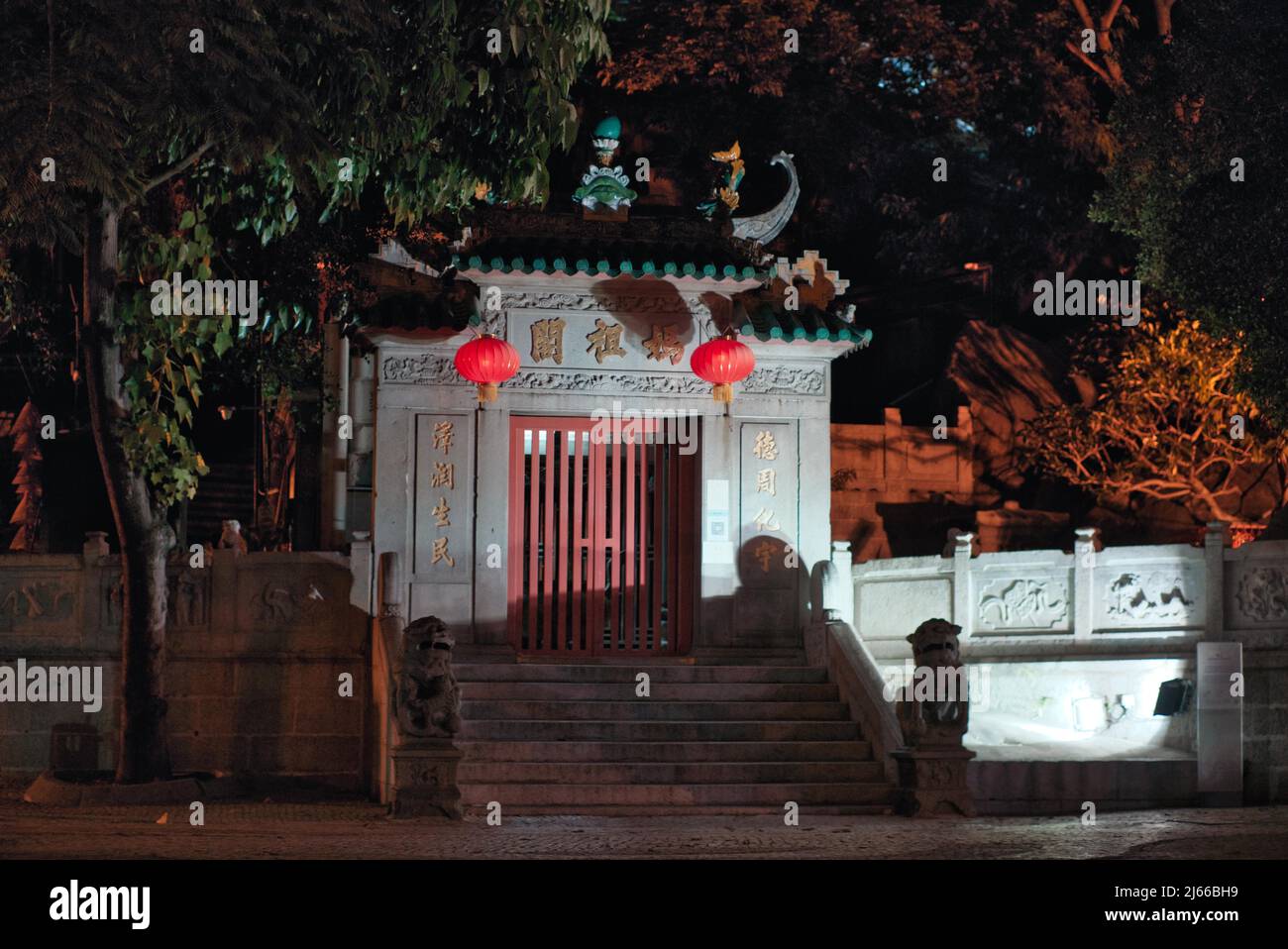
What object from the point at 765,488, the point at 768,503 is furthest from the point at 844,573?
the point at 765,488

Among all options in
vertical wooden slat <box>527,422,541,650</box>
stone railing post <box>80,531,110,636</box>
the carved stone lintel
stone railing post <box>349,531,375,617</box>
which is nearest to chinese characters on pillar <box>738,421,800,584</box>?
the carved stone lintel

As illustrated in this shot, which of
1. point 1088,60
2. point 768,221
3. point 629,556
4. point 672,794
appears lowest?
point 672,794

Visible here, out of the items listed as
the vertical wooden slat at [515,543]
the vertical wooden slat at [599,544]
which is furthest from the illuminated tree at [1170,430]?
the vertical wooden slat at [515,543]

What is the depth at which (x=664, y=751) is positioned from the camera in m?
13.4

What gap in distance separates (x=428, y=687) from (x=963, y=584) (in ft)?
18.9

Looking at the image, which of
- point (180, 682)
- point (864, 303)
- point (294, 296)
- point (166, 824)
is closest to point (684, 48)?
point (864, 303)

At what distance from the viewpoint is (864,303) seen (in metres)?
27.9

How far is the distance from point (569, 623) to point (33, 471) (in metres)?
10.2

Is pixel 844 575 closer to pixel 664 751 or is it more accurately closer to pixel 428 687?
pixel 664 751

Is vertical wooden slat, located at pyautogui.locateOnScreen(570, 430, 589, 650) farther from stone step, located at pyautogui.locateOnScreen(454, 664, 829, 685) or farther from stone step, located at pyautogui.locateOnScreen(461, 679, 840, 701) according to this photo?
stone step, located at pyautogui.locateOnScreen(461, 679, 840, 701)

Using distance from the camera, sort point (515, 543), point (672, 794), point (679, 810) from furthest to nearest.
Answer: point (515, 543), point (672, 794), point (679, 810)

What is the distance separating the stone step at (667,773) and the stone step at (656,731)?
401 mm

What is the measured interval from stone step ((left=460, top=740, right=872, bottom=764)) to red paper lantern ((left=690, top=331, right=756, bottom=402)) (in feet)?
11.2

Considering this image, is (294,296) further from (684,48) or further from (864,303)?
(864,303)
